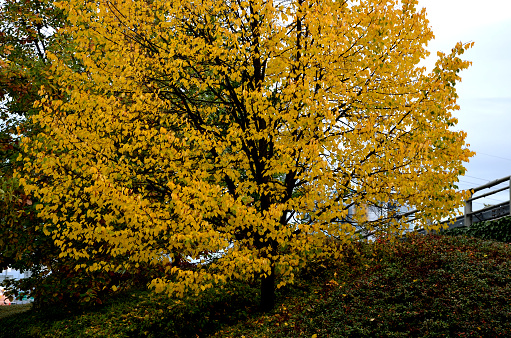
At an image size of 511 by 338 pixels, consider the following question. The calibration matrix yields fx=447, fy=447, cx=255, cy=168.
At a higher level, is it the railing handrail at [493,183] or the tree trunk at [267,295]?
the railing handrail at [493,183]

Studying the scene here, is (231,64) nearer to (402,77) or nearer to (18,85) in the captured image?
(402,77)

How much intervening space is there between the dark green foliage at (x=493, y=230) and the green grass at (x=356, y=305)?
1856 mm

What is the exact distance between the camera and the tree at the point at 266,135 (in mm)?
8438

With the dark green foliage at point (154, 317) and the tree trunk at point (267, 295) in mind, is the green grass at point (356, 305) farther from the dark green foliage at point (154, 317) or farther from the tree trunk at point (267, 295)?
the tree trunk at point (267, 295)

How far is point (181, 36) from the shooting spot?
31.5 ft

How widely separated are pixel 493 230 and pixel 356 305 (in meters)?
7.66

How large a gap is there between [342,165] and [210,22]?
4.29 metres

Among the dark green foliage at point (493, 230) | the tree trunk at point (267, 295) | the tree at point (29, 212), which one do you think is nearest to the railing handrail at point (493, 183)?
the dark green foliage at point (493, 230)

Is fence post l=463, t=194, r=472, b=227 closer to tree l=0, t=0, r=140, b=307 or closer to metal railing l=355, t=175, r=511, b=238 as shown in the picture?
metal railing l=355, t=175, r=511, b=238

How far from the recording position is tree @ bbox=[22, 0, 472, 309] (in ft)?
27.7

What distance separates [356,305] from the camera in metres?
9.03

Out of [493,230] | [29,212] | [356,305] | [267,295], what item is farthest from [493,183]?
[29,212]

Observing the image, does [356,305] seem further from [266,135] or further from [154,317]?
[154,317]

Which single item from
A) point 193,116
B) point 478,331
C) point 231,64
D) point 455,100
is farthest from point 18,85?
point 478,331
